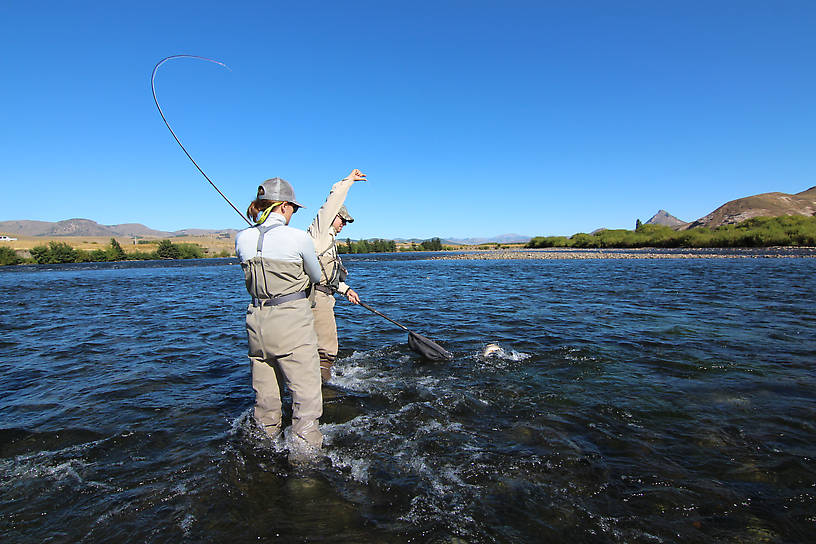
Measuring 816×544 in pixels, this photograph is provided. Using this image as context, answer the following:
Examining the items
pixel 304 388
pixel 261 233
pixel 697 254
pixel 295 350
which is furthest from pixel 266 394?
pixel 697 254

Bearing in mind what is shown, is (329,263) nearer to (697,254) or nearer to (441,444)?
(441,444)

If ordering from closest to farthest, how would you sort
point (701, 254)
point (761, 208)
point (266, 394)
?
point (266, 394)
point (701, 254)
point (761, 208)

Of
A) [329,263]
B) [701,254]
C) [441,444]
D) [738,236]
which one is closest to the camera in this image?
[441,444]

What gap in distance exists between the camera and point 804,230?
55.3m

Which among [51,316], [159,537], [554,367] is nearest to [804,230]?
[554,367]

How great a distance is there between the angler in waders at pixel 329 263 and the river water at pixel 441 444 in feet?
2.86

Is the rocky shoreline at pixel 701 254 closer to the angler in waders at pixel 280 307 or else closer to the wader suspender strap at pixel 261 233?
the angler in waders at pixel 280 307

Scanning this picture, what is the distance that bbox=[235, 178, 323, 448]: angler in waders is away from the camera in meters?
4.04

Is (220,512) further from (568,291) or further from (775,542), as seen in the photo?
(568,291)

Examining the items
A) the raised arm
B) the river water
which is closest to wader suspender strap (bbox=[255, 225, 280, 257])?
the raised arm

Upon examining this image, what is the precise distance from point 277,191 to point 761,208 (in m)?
136

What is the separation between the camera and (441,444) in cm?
480

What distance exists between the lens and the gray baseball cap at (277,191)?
4.32m

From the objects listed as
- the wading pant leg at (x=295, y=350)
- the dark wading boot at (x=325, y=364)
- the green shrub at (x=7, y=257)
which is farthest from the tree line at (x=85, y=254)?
the wading pant leg at (x=295, y=350)
